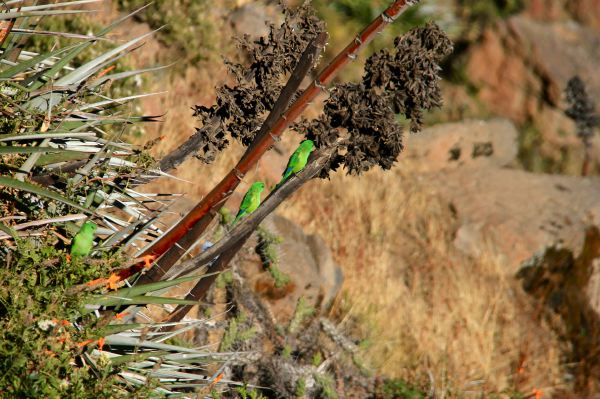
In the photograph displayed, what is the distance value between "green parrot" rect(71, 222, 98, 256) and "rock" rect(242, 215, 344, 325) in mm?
2541

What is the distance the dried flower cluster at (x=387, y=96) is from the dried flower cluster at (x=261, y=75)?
0.41 m

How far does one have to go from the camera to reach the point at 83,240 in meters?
4.04

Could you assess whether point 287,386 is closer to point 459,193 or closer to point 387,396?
point 387,396

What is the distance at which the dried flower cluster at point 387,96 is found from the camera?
4223mm

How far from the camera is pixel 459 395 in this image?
7520 millimetres

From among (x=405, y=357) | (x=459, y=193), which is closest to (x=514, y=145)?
(x=459, y=193)

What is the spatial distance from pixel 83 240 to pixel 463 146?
28.5ft

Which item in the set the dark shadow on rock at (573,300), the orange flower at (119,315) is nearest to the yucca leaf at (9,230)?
the orange flower at (119,315)

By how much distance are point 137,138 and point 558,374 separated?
180 inches

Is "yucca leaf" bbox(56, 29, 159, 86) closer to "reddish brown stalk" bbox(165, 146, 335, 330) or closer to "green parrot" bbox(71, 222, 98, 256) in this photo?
"green parrot" bbox(71, 222, 98, 256)

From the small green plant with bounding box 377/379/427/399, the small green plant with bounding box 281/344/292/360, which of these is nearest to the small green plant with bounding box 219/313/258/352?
the small green plant with bounding box 281/344/292/360

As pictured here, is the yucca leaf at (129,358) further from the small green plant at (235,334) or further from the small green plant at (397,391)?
the small green plant at (397,391)

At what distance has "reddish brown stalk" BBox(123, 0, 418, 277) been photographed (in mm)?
4152

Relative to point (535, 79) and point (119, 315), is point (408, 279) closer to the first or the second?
point (119, 315)
